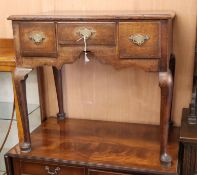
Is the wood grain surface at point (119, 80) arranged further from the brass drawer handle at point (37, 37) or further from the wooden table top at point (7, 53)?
the brass drawer handle at point (37, 37)

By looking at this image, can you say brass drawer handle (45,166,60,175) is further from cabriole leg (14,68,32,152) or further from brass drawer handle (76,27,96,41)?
brass drawer handle (76,27,96,41)

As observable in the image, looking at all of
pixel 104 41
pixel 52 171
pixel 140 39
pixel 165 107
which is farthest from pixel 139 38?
pixel 52 171

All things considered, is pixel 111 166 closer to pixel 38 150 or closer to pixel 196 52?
pixel 38 150

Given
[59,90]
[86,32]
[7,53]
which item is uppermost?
[86,32]

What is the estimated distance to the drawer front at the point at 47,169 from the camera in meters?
1.34

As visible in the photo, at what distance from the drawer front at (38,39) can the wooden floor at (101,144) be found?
43 centimetres

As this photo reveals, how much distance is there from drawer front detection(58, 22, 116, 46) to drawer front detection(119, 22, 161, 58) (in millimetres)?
39

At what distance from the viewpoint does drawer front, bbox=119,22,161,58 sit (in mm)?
1155

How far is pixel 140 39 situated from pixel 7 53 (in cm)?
73

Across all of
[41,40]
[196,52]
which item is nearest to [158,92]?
[196,52]

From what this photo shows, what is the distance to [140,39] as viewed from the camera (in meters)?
1.16

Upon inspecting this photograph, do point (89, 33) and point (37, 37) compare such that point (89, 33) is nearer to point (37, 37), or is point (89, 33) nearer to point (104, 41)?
point (104, 41)

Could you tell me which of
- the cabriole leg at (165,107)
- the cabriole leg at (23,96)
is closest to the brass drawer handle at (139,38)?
the cabriole leg at (165,107)

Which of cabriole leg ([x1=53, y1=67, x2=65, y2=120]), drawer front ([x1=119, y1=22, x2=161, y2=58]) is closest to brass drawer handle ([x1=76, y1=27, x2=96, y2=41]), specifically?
drawer front ([x1=119, y1=22, x2=161, y2=58])
